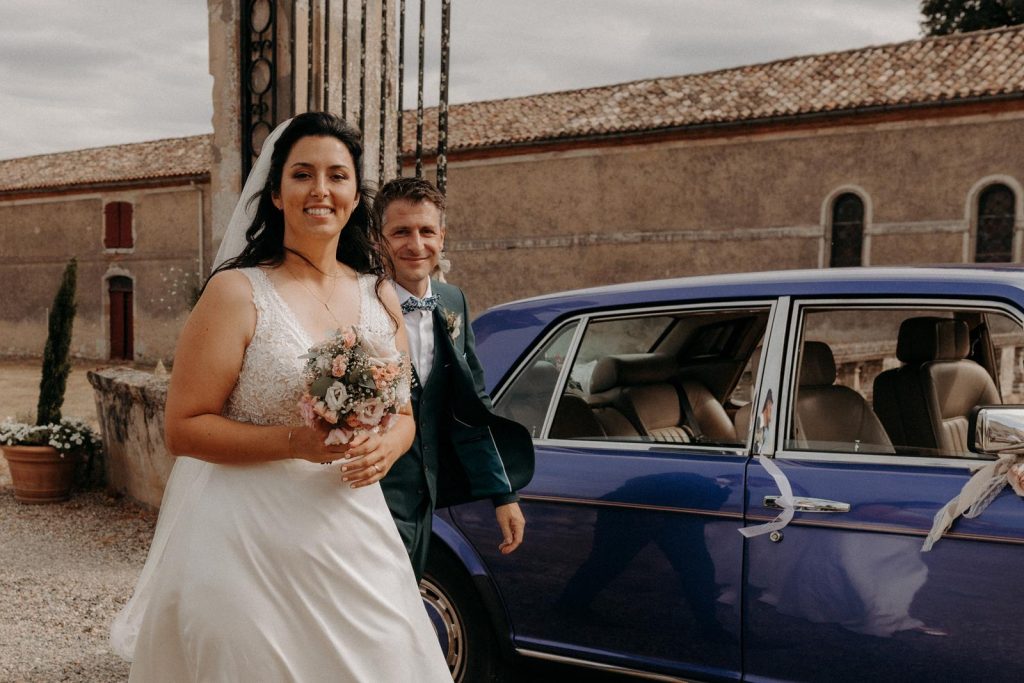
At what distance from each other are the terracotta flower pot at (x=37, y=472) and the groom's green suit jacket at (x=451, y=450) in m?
5.92

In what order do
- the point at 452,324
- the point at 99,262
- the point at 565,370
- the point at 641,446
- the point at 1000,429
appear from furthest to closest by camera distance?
the point at 99,262 < the point at 565,370 < the point at 641,446 < the point at 452,324 < the point at 1000,429

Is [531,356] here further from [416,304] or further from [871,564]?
[871,564]

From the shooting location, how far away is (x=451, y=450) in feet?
9.32

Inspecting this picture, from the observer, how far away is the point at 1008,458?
2400mm

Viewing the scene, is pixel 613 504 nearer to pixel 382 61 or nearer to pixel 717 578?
pixel 717 578

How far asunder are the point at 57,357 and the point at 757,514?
7100mm

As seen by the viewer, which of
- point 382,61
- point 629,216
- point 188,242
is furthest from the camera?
point 188,242

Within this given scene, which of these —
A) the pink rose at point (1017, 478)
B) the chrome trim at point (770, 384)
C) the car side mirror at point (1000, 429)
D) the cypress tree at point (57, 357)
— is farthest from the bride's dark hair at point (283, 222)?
the cypress tree at point (57, 357)

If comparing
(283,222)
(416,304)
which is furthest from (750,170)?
(283,222)

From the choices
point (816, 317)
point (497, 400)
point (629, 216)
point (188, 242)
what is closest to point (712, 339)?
point (497, 400)

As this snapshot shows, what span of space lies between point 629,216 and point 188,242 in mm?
14241

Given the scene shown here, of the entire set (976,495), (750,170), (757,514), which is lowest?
(757,514)

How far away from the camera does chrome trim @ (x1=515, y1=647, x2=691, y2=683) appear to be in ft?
9.35

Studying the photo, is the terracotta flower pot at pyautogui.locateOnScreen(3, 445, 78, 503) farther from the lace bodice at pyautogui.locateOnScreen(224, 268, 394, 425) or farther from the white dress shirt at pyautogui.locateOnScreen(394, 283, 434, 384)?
the lace bodice at pyautogui.locateOnScreen(224, 268, 394, 425)
